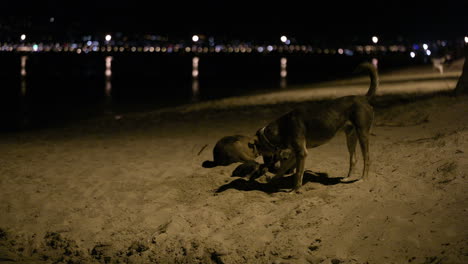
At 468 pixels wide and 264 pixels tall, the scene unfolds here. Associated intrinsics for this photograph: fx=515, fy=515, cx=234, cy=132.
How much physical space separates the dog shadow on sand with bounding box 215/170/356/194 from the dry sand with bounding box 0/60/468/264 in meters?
0.03

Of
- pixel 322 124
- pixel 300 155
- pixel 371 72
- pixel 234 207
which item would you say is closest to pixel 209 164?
pixel 234 207

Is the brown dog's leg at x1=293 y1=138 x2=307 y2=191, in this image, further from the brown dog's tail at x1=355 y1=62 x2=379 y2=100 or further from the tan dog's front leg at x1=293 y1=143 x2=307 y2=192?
the brown dog's tail at x1=355 y1=62 x2=379 y2=100

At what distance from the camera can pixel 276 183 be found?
27.7ft

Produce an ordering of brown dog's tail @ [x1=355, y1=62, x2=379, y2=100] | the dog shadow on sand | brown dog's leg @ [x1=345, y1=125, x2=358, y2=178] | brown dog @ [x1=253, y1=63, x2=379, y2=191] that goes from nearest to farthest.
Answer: brown dog @ [x1=253, y1=63, x2=379, y2=191]
brown dog's tail @ [x1=355, y1=62, x2=379, y2=100]
brown dog's leg @ [x1=345, y1=125, x2=358, y2=178]
the dog shadow on sand

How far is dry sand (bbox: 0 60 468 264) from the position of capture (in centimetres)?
588

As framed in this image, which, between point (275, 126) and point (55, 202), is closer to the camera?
point (275, 126)

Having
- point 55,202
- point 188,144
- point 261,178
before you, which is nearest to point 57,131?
point 188,144

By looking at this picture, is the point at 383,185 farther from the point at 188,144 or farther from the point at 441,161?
the point at 188,144

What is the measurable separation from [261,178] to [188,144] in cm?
376

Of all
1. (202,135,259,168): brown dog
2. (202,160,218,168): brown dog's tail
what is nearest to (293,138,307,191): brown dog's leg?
(202,135,259,168): brown dog

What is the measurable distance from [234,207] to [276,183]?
122 centimetres

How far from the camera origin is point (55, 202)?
27.2ft

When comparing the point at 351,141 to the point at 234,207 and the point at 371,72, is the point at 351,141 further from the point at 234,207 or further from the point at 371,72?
the point at 234,207

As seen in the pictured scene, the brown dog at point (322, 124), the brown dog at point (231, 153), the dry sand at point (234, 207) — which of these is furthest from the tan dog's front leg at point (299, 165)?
the brown dog at point (231, 153)
